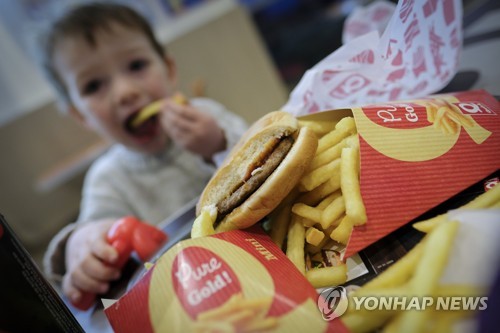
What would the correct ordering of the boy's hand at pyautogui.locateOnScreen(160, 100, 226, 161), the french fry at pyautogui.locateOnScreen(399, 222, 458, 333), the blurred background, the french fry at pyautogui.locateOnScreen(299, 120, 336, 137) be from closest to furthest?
the french fry at pyautogui.locateOnScreen(399, 222, 458, 333) → the french fry at pyautogui.locateOnScreen(299, 120, 336, 137) → the boy's hand at pyautogui.locateOnScreen(160, 100, 226, 161) → the blurred background

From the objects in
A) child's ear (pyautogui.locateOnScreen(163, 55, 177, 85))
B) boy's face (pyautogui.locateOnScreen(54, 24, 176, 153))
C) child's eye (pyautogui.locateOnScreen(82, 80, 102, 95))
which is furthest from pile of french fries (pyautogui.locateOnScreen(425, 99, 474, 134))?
child's ear (pyautogui.locateOnScreen(163, 55, 177, 85))

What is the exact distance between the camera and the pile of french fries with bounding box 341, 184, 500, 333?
1.68 feet

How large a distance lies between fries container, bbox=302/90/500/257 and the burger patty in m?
0.20

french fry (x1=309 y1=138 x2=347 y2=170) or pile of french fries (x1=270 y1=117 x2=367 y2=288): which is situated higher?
french fry (x1=309 y1=138 x2=347 y2=170)

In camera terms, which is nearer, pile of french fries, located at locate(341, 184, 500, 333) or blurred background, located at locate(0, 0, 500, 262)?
pile of french fries, located at locate(341, 184, 500, 333)

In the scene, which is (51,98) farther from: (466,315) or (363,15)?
(466,315)

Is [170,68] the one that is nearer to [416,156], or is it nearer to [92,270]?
[92,270]

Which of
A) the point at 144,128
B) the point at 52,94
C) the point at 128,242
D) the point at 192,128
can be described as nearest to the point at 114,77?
the point at 144,128

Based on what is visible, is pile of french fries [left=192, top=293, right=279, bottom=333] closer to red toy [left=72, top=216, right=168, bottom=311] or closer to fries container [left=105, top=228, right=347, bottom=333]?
fries container [left=105, top=228, right=347, bottom=333]

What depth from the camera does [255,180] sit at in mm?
844

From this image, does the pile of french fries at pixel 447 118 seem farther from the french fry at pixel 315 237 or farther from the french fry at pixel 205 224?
the french fry at pixel 205 224

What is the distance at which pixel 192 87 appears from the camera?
376 cm

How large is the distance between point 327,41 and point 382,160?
3880mm

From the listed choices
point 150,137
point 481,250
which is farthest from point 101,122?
point 481,250
